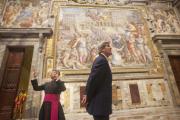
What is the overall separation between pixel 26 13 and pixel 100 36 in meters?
3.45

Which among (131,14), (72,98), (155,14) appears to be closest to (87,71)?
(72,98)

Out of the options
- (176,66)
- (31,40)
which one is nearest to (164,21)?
(176,66)

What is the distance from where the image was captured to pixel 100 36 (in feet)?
27.4

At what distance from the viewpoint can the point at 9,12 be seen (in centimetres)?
837

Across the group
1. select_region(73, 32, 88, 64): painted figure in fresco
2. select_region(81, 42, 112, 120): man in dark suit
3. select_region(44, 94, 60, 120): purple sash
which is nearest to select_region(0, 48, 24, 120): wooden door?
select_region(73, 32, 88, 64): painted figure in fresco

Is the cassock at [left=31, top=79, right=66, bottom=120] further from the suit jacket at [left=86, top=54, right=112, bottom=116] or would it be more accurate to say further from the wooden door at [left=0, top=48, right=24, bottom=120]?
the wooden door at [left=0, top=48, right=24, bottom=120]

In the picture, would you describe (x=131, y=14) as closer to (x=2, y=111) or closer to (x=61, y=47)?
(x=61, y=47)

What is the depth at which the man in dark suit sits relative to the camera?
Result: 288 centimetres

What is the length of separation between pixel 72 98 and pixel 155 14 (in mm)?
5944

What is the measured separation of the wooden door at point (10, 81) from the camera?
21.7 ft

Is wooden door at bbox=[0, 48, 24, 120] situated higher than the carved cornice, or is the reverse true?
the carved cornice

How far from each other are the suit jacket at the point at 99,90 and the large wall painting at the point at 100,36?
443 centimetres

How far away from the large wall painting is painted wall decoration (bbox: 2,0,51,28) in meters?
0.76

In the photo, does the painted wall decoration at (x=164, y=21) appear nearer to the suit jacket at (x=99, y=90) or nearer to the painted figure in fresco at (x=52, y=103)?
the painted figure in fresco at (x=52, y=103)
